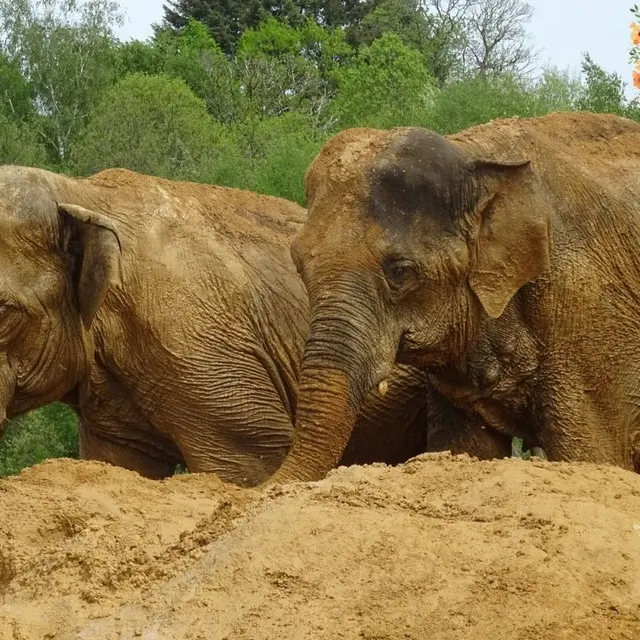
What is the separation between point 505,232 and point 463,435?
139 cm

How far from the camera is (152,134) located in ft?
147

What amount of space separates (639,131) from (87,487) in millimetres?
5092

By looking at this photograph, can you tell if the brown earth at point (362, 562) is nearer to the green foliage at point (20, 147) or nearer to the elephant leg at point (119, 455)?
the elephant leg at point (119, 455)

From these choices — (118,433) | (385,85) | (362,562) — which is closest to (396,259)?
(118,433)

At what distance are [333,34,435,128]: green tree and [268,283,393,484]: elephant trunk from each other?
35355mm

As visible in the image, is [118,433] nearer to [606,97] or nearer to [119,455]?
[119,455]

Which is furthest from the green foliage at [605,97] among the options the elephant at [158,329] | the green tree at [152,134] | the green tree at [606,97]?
the elephant at [158,329]

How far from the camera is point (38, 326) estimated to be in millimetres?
10680

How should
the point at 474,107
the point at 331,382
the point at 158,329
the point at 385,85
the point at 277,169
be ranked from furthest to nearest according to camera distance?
the point at 385,85 → the point at 474,107 → the point at 277,169 → the point at 158,329 → the point at 331,382

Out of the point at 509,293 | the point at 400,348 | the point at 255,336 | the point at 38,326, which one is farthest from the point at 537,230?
the point at 38,326

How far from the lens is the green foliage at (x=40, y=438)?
24953mm

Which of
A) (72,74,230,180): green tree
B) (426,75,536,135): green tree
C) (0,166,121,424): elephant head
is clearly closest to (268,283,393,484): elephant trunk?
(0,166,121,424): elephant head

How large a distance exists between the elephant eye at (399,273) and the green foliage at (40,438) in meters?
15.4

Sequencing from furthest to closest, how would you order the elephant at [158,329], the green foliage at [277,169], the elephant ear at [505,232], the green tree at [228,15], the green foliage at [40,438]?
the green tree at [228,15] → the green foliage at [277,169] → the green foliage at [40,438] → the elephant at [158,329] → the elephant ear at [505,232]
